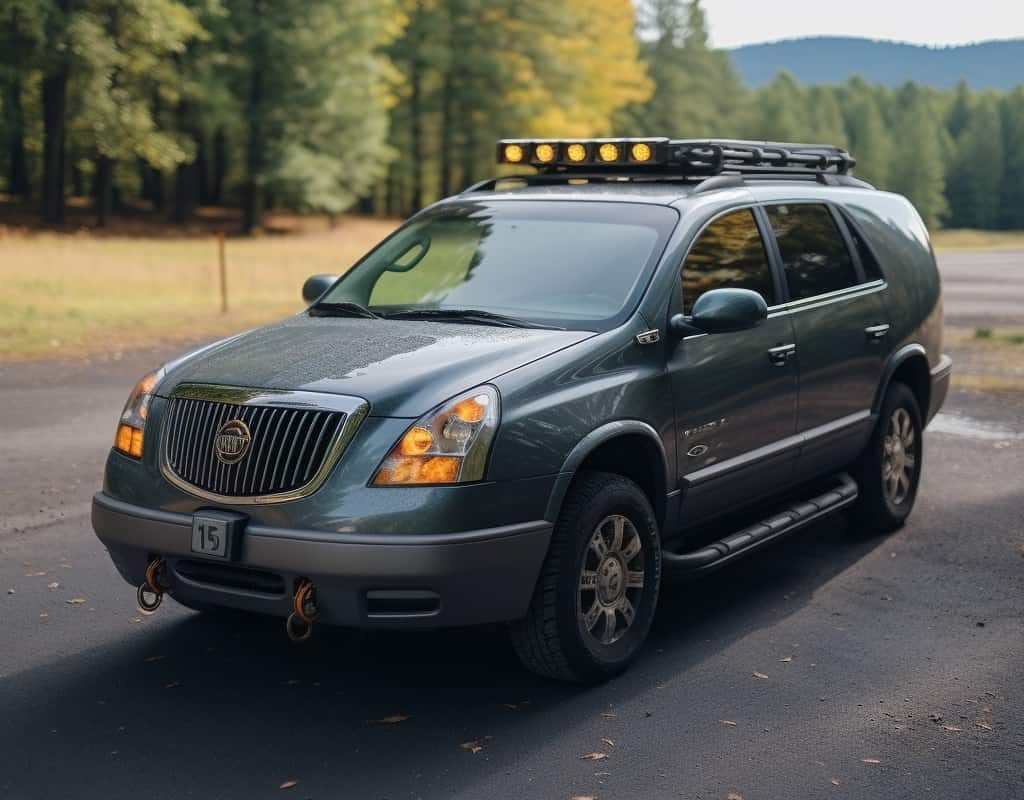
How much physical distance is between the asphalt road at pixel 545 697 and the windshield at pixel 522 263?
139 cm

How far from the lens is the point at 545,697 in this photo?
5125 millimetres

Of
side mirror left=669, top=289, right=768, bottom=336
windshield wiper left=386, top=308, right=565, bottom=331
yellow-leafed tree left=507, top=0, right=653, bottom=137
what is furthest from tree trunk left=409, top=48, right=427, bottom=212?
side mirror left=669, top=289, right=768, bottom=336

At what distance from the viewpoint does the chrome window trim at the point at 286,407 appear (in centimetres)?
465

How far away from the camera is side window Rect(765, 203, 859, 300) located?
6.61m

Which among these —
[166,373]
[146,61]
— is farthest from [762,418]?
[146,61]

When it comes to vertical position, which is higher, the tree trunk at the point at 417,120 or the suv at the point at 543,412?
the tree trunk at the point at 417,120

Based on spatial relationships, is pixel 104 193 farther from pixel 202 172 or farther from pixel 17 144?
pixel 202 172

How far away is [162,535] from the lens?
Answer: 16.1 feet

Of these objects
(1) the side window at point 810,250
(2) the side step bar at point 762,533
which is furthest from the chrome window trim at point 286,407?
(1) the side window at point 810,250

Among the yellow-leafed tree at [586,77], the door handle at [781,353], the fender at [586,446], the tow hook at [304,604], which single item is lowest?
the tow hook at [304,604]

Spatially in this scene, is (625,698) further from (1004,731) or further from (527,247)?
(527,247)

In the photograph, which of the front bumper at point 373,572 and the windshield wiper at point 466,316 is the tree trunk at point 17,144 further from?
the front bumper at point 373,572

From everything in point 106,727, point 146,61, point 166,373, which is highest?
point 146,61

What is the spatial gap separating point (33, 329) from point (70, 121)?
2603 centimetres
